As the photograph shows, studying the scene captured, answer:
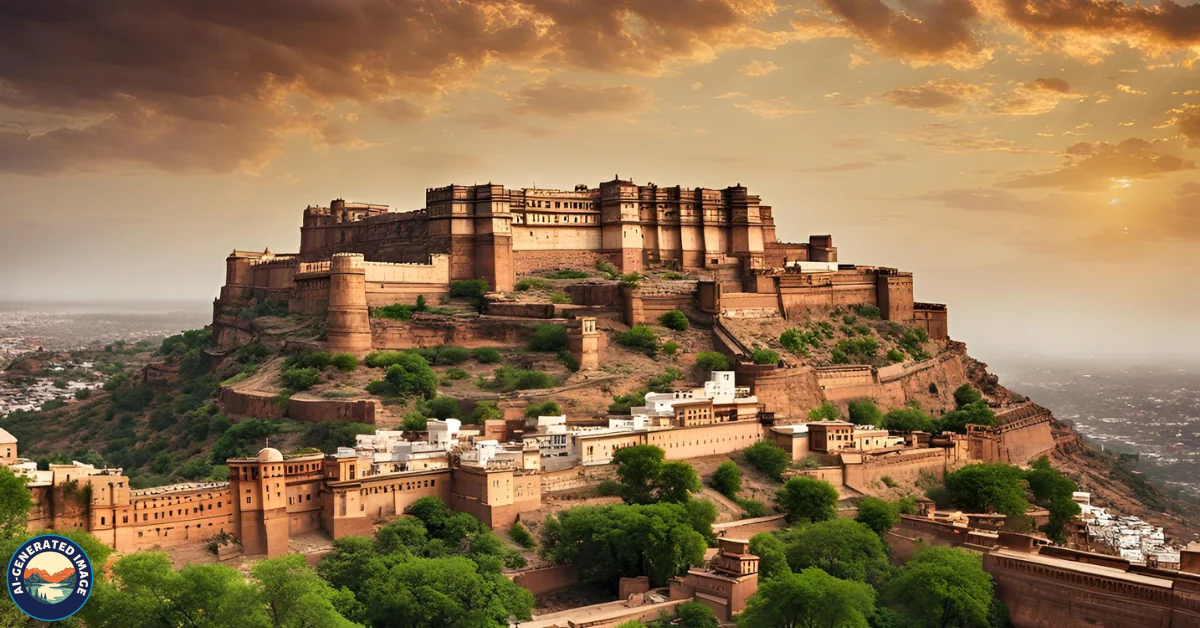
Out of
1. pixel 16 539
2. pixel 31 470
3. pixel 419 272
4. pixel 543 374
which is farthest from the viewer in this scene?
pixel 419 272

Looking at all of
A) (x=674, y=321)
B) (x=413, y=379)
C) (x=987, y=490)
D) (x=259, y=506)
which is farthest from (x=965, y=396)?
(x=259, y=506)

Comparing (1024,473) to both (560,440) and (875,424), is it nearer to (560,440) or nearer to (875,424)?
(875,424)

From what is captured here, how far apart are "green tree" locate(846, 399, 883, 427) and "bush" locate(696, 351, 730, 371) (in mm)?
5407

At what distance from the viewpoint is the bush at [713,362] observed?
4944cm

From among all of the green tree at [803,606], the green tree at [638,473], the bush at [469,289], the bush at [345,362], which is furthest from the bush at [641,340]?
the green tree at [803,606]

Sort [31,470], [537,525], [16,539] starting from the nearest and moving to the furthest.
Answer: [16,539]
[31,470]
[537,525]

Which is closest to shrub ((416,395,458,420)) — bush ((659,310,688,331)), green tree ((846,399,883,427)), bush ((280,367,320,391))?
bush ((280,367,320,391))

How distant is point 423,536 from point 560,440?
760cm

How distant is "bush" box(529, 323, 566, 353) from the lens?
50.1 m

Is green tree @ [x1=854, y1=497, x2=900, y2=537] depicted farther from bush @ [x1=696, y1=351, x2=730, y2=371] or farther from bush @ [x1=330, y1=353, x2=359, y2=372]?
bush @ [x1=330, y1=353, x2=359, y2=372]

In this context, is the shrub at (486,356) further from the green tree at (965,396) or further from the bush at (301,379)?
the green tree at (965,396)

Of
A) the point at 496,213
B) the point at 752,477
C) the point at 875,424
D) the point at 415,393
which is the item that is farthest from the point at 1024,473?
the point at 496,213

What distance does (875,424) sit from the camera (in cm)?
4919

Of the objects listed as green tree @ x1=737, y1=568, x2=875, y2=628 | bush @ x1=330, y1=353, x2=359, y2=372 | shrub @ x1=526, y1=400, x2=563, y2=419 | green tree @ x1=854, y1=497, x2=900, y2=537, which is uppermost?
bush @ x1=330, y1=353, x2=359, y2=372
